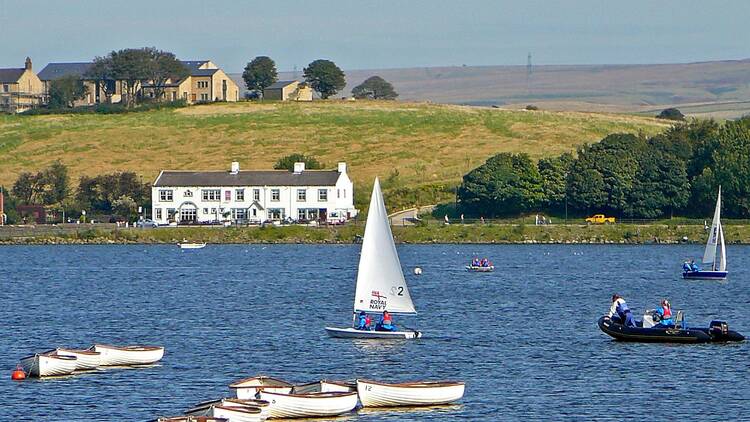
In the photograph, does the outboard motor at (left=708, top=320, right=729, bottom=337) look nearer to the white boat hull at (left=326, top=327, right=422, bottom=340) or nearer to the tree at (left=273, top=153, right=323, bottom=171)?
the white boat hull at (left=326, top=327, right=422, bottom=340)

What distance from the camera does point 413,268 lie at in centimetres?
10925

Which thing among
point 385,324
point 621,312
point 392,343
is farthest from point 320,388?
point 621,312

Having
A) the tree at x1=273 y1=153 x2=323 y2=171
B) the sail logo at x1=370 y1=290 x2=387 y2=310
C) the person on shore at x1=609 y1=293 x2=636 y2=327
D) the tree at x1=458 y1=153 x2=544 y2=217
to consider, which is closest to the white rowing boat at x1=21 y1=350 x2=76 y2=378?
the sail logo at x1=370 y1=290 x2=387 y2=310

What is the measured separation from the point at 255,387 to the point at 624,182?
114 m

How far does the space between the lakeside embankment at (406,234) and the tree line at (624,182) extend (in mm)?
4906

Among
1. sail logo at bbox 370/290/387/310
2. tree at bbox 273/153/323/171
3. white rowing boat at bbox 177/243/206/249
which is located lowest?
white rowing boat at bbox 177/243/206/249

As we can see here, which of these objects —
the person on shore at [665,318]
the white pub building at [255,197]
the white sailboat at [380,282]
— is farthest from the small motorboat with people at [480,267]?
the white pub building at [255,197]

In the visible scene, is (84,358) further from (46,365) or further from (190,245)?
(190,245)

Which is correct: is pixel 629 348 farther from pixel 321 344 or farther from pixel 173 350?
pixel 173 350

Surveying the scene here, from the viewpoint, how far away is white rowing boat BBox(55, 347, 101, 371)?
2023 inches

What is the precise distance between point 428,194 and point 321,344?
105779mm

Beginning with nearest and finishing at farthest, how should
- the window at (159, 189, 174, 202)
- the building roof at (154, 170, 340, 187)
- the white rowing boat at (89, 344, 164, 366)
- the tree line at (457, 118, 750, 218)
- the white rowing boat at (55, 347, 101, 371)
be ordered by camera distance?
1. the white rowing boat at (55, 347, 101, 371)
2. the white rowing boat at (89, 344, 164, 366)
3. the tree line at (457, 118, 750, 218)
4. the building roof at (154, 170, 340, 187)
5. the window at (159, 189, 174, 202)

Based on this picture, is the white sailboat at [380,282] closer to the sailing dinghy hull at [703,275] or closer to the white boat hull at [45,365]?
the white boat hull at [45,365]

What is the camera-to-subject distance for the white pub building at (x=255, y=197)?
159375 millimetres
